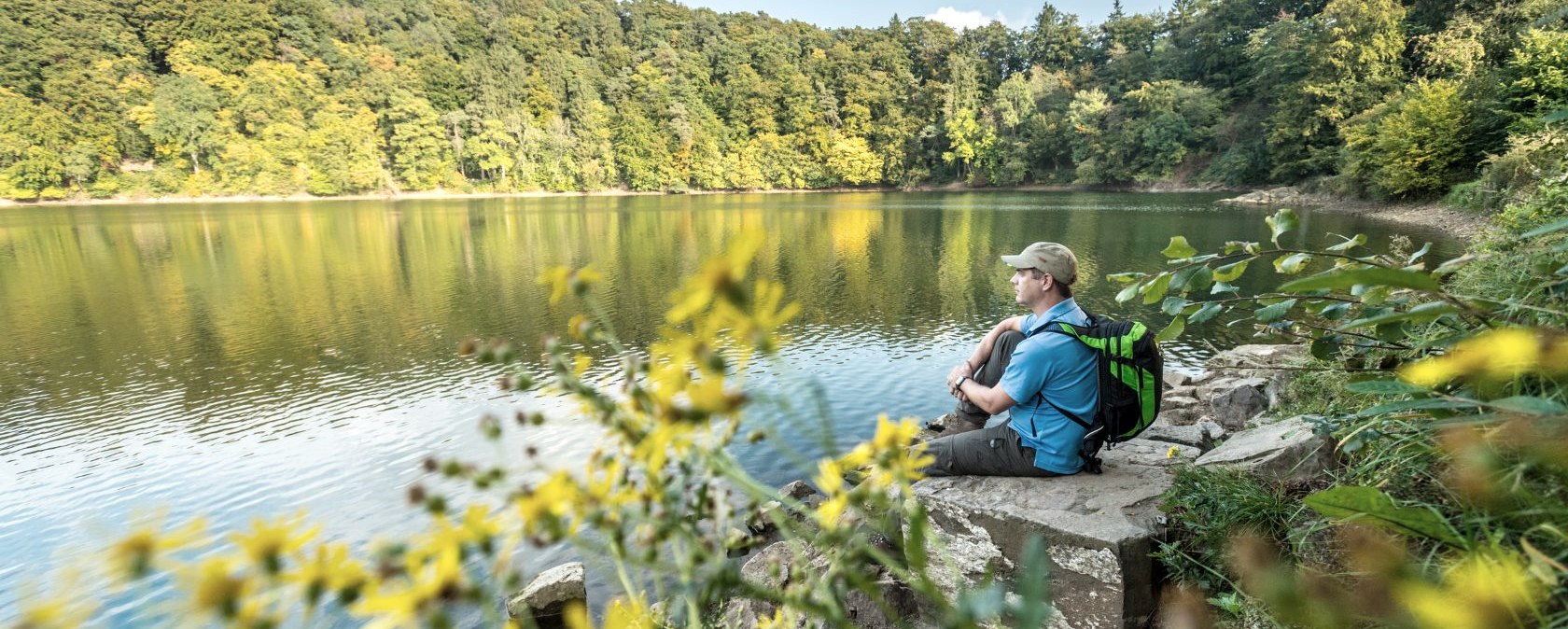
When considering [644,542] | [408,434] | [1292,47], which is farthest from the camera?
[1292,47]

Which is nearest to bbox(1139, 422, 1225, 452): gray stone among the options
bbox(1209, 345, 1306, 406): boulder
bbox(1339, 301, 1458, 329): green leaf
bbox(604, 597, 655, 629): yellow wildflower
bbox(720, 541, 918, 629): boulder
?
bbox(1209, 345, 1306, 406): boulder

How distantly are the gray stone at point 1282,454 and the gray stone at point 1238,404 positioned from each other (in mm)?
3404

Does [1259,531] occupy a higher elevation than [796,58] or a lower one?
lower

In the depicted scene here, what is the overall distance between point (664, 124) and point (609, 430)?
7951cm

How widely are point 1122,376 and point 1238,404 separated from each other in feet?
14.8

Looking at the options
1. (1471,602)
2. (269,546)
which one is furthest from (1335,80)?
(269,546)

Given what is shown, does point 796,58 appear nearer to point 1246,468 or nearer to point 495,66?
point 495,66

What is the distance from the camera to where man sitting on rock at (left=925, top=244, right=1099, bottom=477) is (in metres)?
3.31

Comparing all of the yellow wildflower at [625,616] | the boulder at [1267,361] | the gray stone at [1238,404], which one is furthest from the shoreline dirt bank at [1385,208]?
the yellow wildflower at [625,616]

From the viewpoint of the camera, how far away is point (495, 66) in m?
72.7

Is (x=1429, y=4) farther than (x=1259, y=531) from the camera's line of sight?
Yes

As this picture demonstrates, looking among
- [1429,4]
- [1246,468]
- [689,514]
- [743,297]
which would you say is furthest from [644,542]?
[1429,4]

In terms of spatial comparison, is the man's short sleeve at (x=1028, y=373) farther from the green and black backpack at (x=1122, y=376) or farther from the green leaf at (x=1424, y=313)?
the green leaf at (x=1424, y=313)

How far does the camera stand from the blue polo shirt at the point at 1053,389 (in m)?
3.30
